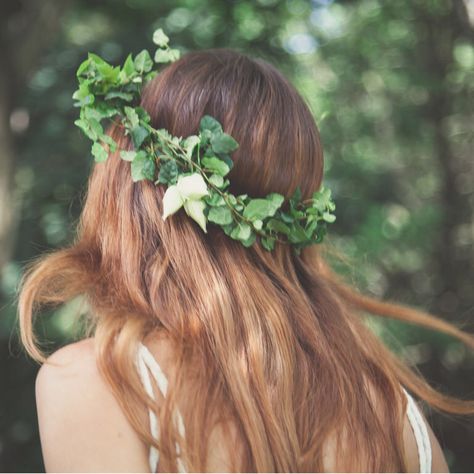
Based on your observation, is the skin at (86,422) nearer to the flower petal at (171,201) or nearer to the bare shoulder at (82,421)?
the bare shoulder at (82,421)

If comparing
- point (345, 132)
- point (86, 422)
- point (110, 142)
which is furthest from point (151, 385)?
point (345, 132)

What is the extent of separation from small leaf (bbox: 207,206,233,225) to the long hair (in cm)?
5

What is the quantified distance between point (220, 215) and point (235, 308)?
0.23 metres

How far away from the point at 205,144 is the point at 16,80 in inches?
79.7

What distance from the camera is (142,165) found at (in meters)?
1.53

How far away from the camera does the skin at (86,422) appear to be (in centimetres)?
131

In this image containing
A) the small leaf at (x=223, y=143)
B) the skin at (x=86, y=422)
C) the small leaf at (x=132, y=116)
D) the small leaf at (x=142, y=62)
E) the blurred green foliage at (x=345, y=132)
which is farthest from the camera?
the blurred green foliage at (x=345, y=132)

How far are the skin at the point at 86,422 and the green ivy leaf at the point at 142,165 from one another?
1.34ft

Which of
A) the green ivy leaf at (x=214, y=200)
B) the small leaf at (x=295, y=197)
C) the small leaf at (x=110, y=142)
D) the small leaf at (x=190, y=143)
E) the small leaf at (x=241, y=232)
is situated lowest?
the small leaf at (x=241, y=232)

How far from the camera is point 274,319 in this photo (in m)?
1.44

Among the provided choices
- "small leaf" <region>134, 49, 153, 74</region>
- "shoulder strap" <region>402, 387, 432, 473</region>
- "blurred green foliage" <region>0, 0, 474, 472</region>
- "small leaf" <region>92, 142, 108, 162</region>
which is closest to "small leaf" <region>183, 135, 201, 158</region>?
"small leaf" <region>92, 142, 108, 162</region>

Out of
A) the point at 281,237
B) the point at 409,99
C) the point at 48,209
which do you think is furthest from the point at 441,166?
the point at 281,237

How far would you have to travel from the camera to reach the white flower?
1.48 metres

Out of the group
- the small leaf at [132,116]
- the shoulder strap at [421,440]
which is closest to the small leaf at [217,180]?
the small leaf at [132,116]
